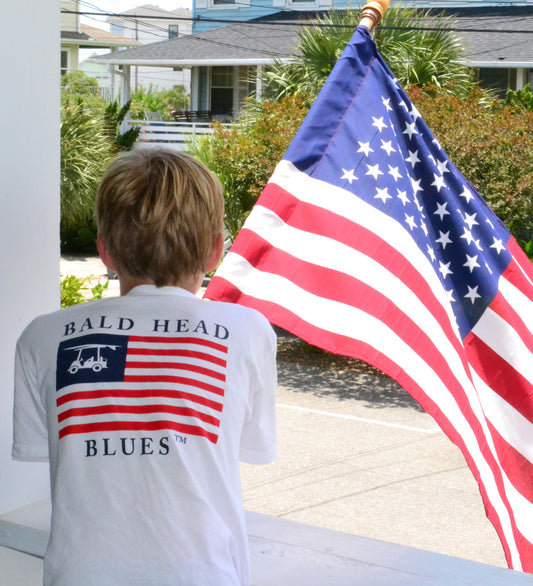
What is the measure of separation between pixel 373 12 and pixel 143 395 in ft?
5.26

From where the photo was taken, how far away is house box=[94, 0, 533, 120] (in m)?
21.0

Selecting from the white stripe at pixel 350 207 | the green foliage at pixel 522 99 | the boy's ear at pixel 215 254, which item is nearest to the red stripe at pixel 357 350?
the white stripe at pixel 350 207

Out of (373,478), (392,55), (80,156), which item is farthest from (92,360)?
(80,156)

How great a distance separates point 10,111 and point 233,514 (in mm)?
1195

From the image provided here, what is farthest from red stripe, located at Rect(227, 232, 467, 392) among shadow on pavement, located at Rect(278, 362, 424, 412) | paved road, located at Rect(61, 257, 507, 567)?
shadow on pavement, located at Rect(278, 362, 424, 412)

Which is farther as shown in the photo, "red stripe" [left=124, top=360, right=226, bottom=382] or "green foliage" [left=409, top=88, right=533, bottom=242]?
"green foliage" [left=409, top=88, right=533, bottom=242]

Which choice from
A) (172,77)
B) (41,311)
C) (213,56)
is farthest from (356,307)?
(172,77)

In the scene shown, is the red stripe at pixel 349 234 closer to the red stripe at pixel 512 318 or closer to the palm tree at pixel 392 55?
the red stripe at pixel 512 318

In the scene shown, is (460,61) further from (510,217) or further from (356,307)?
(356,307)

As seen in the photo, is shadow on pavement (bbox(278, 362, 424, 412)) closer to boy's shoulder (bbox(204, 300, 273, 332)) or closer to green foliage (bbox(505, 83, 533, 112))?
green foliage (bbox(505, 83, 533, 112))

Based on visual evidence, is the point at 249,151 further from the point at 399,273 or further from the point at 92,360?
the point at 92,360

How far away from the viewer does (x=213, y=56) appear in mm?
24062

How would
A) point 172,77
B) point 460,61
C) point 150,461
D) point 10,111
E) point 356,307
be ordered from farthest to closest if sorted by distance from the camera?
point 172,77, point 460,61, point 356,307, point 10,111, point 150,461

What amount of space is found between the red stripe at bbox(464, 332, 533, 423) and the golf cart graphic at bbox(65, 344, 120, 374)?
1441 mm
